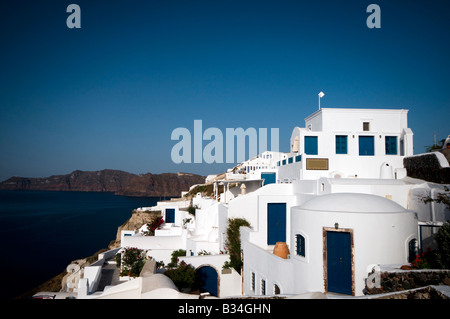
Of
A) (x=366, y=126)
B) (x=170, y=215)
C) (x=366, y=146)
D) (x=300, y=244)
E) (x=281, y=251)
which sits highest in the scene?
(x=366, y=126)

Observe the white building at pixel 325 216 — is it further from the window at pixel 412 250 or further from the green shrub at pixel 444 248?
the green shrub at pixel 444 248

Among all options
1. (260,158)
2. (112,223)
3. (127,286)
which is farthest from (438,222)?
(112,223)

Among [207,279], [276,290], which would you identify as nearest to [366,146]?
[276,290]

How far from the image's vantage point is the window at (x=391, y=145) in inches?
676

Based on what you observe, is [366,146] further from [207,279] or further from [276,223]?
[207,279]

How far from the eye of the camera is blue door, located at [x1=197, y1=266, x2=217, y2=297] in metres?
15.3

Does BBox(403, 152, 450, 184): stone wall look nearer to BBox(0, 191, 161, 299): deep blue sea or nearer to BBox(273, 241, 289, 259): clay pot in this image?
BBox(273, 241, 289, 259): clay pot

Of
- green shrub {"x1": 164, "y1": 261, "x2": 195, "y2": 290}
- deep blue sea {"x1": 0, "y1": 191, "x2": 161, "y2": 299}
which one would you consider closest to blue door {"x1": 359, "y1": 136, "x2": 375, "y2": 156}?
green shrub {"x1": 164, "y1": 261, "x2": 195, "y2": 290}

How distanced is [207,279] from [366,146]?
39.8ft

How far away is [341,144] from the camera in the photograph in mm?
17328

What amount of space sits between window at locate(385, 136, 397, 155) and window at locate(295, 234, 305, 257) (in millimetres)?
10736

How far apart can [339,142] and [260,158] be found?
66.7 ft

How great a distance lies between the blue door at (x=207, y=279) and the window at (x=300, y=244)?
6.96m

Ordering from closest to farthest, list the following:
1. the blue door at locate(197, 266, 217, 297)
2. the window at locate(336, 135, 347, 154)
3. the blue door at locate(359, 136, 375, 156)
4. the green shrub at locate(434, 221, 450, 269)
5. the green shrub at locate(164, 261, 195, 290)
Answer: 1. the green shrub at locate(434, 221, 450, 269)
2. the green shrub at locate(164, 261, 195, 290)
3. the blue door at locate(197, 266, 217, 297)
4. the blue door at locate(359, 136, 375, 156)
5. the window at locate(336, 135, 347, 154)
